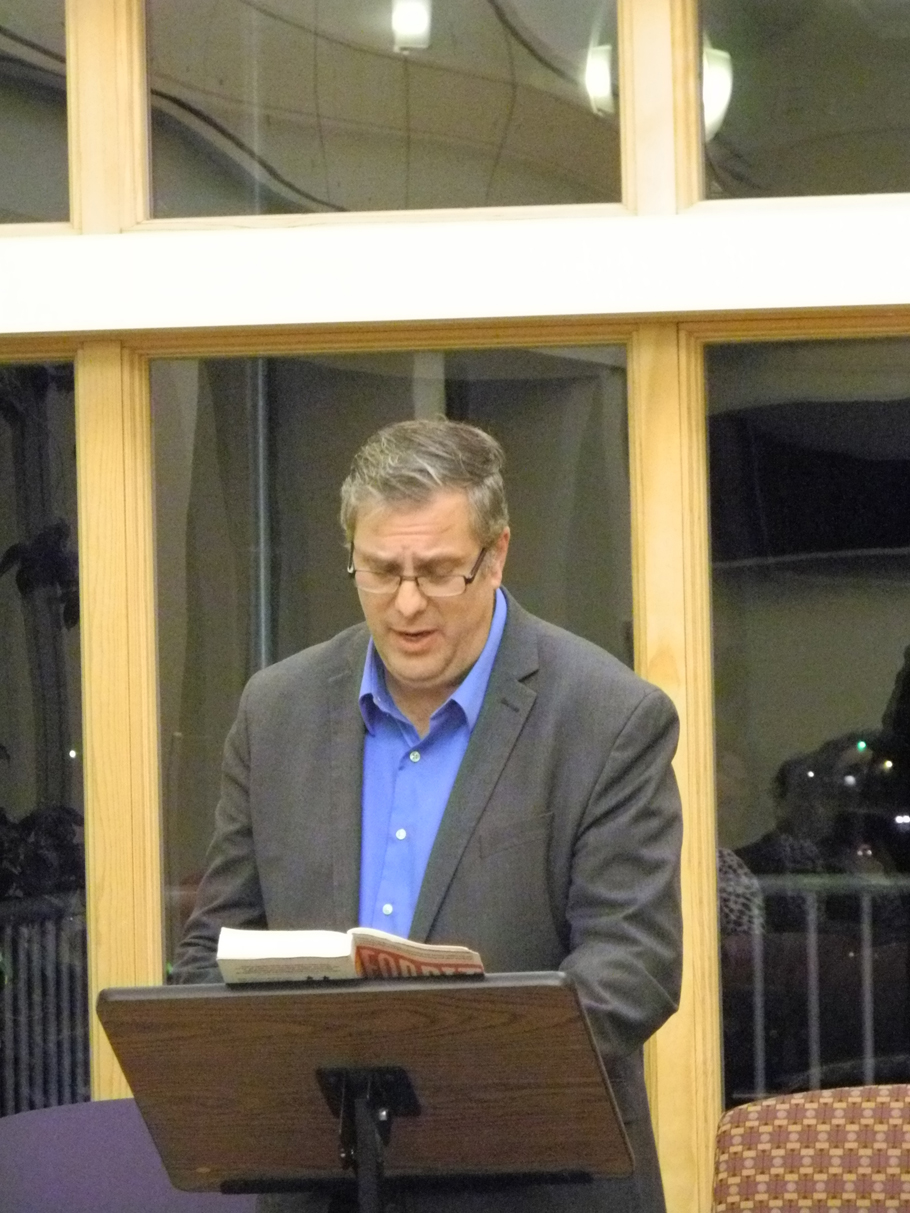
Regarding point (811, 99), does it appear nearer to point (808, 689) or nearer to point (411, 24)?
point (411, 24)

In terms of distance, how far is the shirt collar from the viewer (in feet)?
6.73

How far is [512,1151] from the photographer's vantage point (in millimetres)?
1675

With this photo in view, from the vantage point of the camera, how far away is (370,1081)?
1642 mm

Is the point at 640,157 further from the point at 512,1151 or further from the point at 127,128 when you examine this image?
the point at 512,1151

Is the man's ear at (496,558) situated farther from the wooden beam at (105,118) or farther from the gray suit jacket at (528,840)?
the wooden beam at (105,118)

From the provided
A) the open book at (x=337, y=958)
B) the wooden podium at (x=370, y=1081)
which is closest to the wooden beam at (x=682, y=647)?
the wooden podium at (x=370, y=1081)

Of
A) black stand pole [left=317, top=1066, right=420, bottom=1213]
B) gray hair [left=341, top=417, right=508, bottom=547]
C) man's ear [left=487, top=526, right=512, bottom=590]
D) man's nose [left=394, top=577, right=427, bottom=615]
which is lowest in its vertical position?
black stand pole [left=317, top=1066, right=420, bottom=1213]

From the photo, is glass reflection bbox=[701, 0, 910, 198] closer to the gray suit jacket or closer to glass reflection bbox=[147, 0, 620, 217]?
glass reflection bbox=[147, 0, 620, 217]

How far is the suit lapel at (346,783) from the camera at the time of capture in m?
2.00

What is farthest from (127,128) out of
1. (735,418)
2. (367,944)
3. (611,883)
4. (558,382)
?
(367,944)

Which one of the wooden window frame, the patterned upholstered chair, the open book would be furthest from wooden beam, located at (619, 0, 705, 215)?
the open book

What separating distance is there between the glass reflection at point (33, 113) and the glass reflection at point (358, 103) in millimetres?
165

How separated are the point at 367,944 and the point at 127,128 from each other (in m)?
2.00

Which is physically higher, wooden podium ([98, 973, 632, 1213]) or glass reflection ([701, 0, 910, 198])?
glass reflection ([701, 0, 910, 198])
